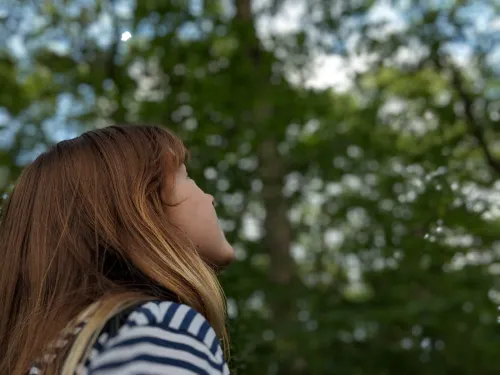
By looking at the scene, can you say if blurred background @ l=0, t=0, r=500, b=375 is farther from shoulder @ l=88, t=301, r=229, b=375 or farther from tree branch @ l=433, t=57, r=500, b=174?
shoulder @ l=88, t=301, r=229, b=375

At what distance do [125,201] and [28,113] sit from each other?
8.06m

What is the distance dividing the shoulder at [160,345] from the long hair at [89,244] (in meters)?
0.10

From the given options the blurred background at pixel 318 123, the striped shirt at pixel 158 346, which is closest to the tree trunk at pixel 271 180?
the blurred background at pixel 318 123

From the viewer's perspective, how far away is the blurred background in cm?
661

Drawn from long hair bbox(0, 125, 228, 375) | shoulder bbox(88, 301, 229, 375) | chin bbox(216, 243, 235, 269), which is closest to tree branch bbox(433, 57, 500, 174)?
chin bbox(216, 243, 235, 269)

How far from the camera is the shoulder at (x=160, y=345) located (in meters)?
1.41

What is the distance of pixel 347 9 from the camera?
30.7 feet

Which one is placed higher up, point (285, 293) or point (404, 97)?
point (404, 97)

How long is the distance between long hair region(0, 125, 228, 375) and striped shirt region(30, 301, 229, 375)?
0.31 ft

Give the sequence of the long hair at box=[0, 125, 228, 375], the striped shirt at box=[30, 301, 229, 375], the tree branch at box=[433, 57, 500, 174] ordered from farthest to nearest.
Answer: the tree branch at box=[433, 57, 500, 174] < the long hair at box=[0, 125, 228, 375] < the striped shirt at box=[30, 301, 229, 375]

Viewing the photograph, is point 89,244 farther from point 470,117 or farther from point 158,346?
point 470,117

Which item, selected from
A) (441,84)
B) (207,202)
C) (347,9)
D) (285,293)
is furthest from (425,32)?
(207,202)

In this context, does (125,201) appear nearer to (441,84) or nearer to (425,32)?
(425,32)

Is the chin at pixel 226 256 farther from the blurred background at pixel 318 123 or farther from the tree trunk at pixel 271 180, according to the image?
the tree trunk at pixel 271 180
